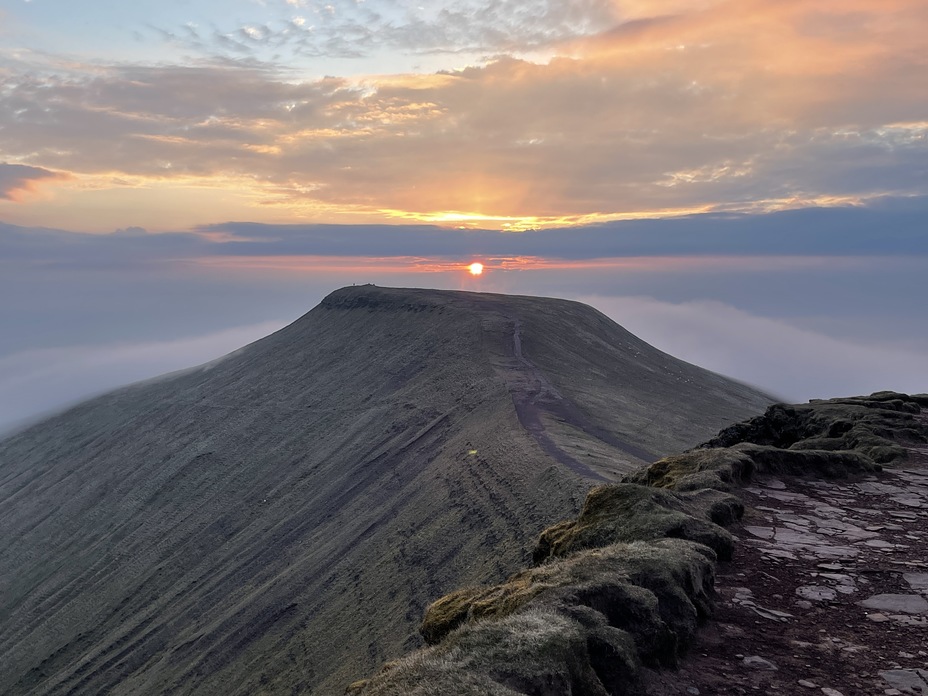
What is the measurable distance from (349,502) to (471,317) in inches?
1766

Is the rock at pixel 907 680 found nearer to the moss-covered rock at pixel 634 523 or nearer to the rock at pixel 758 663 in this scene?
the rock at pixel 758 663

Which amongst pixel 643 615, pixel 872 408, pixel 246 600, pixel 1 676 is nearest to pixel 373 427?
pixel 246 600

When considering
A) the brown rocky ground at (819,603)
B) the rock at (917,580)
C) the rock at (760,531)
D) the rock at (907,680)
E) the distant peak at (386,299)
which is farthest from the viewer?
the distant peak at (386,299)

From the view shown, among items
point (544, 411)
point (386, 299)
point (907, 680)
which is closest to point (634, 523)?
point (907, 680)

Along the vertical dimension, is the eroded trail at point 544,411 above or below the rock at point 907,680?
below

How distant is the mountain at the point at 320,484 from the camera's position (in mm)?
46844

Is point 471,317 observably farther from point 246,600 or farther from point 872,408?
point 872,408

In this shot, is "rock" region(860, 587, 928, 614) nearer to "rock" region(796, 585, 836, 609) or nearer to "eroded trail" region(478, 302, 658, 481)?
"rock" region(796, 585, 836, 609)

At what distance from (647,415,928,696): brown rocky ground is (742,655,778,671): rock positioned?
11 mm

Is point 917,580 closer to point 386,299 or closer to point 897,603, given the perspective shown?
point 897,603

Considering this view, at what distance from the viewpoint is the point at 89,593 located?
242ft

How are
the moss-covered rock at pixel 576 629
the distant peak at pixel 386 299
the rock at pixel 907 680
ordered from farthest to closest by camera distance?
the distant peak at pixel 386 299
the rock at pixel 907 680
the moss-covered rock at pixel 576 629

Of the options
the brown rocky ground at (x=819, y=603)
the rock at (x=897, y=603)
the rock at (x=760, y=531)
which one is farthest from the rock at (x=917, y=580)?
the rock at (x=760, y=531)

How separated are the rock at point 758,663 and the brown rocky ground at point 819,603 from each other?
0.4 inches
